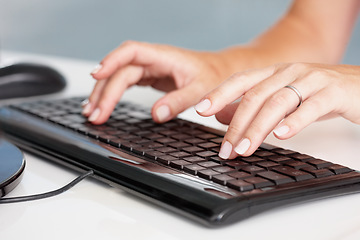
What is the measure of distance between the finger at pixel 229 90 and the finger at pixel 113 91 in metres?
0.16

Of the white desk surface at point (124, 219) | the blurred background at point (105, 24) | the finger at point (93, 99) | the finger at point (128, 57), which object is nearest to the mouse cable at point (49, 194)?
the white desk surface at point (124, 219)

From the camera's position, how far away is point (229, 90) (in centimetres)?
60

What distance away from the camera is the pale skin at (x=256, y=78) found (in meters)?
0.55

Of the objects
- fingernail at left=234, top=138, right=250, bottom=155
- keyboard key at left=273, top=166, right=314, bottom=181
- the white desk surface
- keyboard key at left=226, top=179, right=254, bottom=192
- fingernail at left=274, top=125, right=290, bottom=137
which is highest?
fingernail at left=274, top=125, right=290, bottom=137

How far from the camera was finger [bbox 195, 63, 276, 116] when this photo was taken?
0.59m

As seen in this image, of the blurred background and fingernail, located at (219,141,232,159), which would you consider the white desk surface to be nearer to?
fingernail, located at (219,141,232,159)

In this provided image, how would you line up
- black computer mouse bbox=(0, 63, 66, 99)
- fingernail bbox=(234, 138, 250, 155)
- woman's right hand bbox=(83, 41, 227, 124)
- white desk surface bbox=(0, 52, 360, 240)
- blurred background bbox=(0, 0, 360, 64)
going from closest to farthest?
white desk surface bbox=(0, 52, 360, 240)
fingernail bbox=(234, 138, 250, 155)
woman's right hand bbox=(83, 41, 227, 124)
black computer mouse bbox=(0, 63, 66, 99)
blurred background bbox=(0, 0, 360, 64)

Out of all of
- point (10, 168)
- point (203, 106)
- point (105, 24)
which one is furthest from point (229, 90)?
point (105, 24)

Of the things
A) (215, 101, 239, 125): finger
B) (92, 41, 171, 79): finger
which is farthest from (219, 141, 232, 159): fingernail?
(92, 41, 171, 79): finger

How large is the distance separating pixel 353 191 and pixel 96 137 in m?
0.29

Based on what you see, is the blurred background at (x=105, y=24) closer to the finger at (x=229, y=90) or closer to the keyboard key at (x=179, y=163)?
the finger at (x=229, y=90)

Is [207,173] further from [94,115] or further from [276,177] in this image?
[94,115]

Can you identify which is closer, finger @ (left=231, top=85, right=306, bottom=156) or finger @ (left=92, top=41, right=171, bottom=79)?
finger @ (left=231, top=85, right=306, bottom=156)

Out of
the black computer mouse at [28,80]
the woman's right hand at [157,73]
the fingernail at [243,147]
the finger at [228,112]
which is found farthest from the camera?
the black computer mouse at [28,80]
